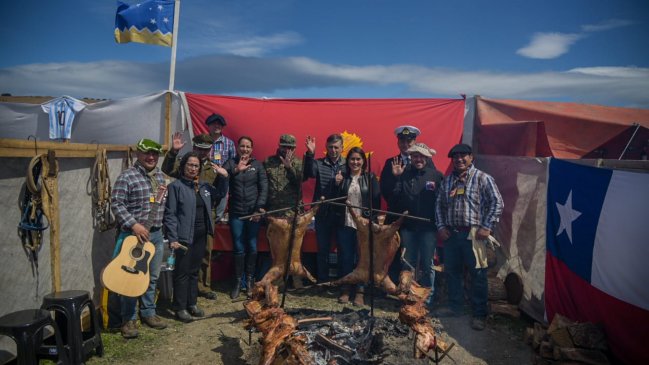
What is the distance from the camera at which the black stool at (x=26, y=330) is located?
3.64 meters

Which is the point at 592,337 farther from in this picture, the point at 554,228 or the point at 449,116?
the point at 449,116

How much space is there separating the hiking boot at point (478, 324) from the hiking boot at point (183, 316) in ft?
13.7

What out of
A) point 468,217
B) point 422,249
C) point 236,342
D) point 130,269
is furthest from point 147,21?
point 468,217

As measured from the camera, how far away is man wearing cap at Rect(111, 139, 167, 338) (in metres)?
5.18

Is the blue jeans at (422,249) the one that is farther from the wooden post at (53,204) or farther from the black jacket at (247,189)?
the wooden post at (53,204)

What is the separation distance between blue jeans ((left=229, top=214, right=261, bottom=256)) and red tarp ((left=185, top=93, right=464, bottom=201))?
5.01 ft

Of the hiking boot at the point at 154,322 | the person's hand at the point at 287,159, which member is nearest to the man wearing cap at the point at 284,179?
the person's hand at the point at 287,159

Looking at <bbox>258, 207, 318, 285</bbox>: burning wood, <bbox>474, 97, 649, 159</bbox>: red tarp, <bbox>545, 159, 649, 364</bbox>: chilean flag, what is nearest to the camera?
<bbox>545, 159, 649, 364</bbox>: chilean flag

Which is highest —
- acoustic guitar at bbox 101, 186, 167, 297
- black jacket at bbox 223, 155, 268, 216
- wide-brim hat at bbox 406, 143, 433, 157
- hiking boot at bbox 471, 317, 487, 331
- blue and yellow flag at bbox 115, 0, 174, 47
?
blue and yellow flag at bbox 115, 0, 174, 47

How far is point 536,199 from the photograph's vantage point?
20.0 ft

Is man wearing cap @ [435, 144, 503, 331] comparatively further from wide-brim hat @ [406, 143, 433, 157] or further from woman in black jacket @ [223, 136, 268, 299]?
woman in black jacket @ [223, 136, 268, 299]

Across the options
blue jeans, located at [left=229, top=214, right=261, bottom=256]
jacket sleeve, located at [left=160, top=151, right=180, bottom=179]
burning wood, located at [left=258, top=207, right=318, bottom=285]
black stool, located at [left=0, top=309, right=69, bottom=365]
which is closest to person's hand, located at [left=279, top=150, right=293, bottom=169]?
burning wood, located at [left=258, top=207, right=318, bottom=285]

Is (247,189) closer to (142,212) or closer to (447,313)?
(142,212)

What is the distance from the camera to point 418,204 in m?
6.41
